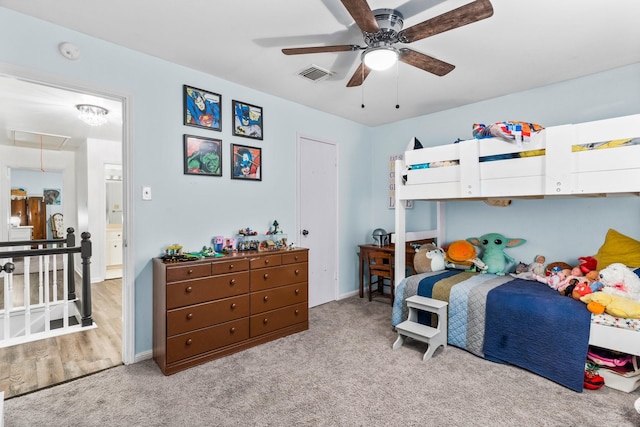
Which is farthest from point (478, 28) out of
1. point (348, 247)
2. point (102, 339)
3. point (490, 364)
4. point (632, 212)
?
point (102, 339)

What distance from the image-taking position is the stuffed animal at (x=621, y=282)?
7.52 ft

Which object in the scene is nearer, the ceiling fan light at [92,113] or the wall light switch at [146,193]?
the wall light switch at [146,193]

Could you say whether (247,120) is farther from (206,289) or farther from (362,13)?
(362,13)

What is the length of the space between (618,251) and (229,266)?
10.8ft

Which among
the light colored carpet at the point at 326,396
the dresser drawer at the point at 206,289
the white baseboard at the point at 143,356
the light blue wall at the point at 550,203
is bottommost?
the light colored carpet at the point at 326,396

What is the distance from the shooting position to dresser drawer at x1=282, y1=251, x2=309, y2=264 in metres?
3.14

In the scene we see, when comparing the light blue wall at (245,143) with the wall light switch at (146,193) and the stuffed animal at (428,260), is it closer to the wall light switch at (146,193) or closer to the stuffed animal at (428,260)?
the wall light switch at (146,193)

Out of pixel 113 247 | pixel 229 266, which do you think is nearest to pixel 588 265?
pixel 229 266

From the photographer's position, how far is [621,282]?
7.68 feet

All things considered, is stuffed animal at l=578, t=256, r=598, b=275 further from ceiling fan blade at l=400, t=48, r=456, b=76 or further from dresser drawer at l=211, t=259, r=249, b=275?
dresser drawer at l=211, t=259, r=249, b=275

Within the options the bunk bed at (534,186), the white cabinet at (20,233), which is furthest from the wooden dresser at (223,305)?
the white cabinet at (20,233)

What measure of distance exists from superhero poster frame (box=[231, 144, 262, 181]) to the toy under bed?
1921mm

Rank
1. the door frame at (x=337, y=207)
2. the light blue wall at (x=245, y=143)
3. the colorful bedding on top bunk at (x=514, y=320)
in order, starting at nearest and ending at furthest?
1. the colorful bedding on top bunk at (x=514, y=320)
2. the light blue wall at (x=245, y=143)
3. the door frame at (x=337, y=207)

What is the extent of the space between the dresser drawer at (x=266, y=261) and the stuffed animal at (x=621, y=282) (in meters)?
2.62
